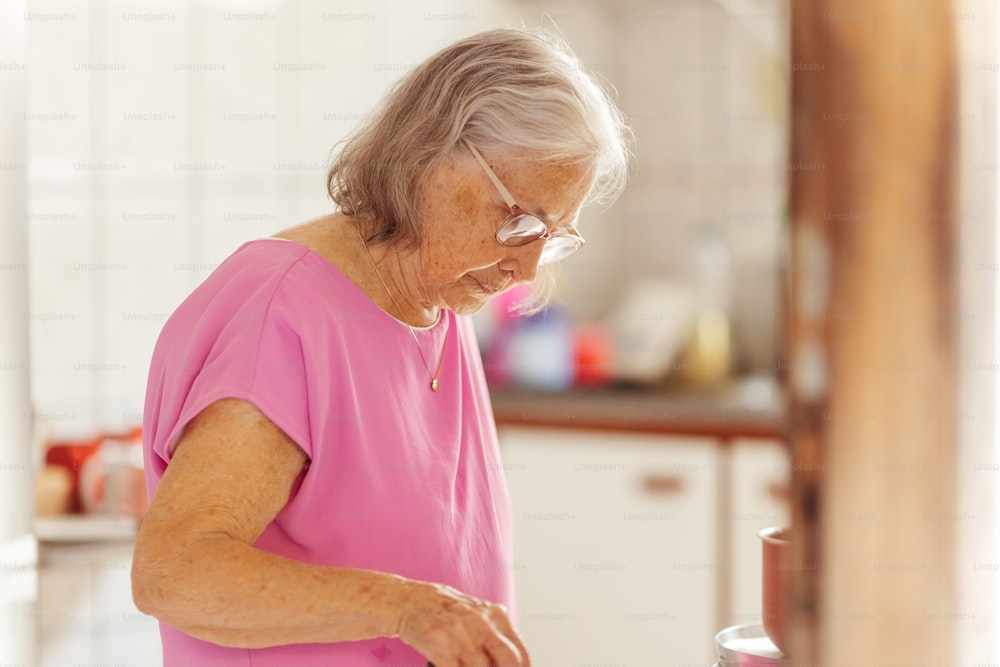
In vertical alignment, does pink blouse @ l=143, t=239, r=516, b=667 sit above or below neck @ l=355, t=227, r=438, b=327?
below

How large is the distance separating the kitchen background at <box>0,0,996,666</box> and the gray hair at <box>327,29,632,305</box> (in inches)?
41.2

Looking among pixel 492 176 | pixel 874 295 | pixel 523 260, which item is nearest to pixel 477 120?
pixel 492 176

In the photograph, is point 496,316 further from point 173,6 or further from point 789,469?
point 789,469

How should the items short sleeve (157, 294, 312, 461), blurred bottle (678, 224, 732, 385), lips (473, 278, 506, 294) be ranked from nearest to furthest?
short sleeve (157, 294, 312, 461) → lips (473, 278, 506, 294) → blurred bottle (678, 224, 732, 385)

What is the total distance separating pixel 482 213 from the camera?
1130 millimetres

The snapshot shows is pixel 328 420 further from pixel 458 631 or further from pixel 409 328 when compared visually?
pixel 458 631

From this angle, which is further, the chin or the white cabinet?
the white cabinet

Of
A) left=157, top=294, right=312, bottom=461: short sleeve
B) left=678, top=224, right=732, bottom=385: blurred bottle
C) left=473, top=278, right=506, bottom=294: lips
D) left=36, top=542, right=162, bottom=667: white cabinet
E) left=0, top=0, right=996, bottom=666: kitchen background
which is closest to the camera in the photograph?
left=157, top=294, right=312, bottom=461: short sleeve

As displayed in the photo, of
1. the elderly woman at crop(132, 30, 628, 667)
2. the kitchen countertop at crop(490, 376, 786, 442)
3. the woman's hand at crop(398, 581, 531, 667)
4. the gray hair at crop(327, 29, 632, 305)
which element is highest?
the gray hair at crop(327, 29, 632, 305)

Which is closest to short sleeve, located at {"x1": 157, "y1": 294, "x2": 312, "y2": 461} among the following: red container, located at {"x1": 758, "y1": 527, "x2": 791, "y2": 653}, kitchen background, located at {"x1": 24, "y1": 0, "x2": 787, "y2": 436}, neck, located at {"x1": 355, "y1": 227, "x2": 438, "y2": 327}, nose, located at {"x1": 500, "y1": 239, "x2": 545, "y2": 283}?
neck, located at {"x1": 355, "y1": 227, "x2": 438, "y2": 327}

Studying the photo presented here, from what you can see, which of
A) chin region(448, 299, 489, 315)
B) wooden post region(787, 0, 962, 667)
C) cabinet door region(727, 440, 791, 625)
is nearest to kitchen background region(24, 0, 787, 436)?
cabinet door region(727, 440, 791, 625)

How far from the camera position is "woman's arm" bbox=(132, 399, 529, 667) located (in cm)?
84

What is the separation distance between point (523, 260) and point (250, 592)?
19.4 inches

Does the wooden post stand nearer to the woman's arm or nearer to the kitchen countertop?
the woman's arm
